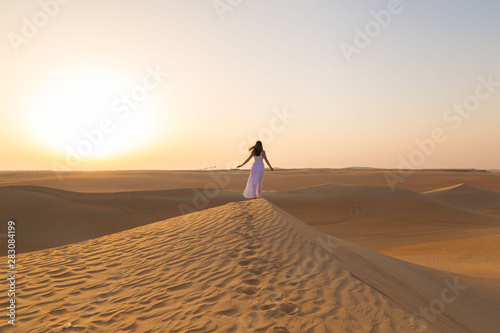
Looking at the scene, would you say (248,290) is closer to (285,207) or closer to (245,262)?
(245,262)

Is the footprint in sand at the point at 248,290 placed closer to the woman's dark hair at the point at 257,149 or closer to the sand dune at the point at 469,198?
the woman's dark hair at the point at 257,149

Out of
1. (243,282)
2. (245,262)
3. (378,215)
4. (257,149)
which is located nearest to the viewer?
(243,282)

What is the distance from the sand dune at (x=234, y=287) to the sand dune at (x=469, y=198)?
68.8ft

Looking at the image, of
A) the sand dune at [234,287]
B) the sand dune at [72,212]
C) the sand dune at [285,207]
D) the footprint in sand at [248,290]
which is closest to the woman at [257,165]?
the sand dune at [234,287]

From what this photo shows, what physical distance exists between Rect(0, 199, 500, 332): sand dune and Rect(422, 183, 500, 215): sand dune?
20966 mm

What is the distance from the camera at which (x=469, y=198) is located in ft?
86.5

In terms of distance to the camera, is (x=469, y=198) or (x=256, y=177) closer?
(x=256, y=177)

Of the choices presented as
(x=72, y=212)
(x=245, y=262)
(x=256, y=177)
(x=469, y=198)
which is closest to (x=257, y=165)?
(x=256, y=177)

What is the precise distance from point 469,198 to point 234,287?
2867 cm

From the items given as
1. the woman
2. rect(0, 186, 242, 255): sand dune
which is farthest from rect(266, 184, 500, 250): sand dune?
rect(0, 186, 242, 255): sand dune

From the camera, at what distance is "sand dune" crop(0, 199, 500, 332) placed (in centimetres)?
389

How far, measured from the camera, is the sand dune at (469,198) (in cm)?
2442

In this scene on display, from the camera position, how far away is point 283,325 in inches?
144

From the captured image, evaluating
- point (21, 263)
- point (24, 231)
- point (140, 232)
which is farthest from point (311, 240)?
point (24, 231)
